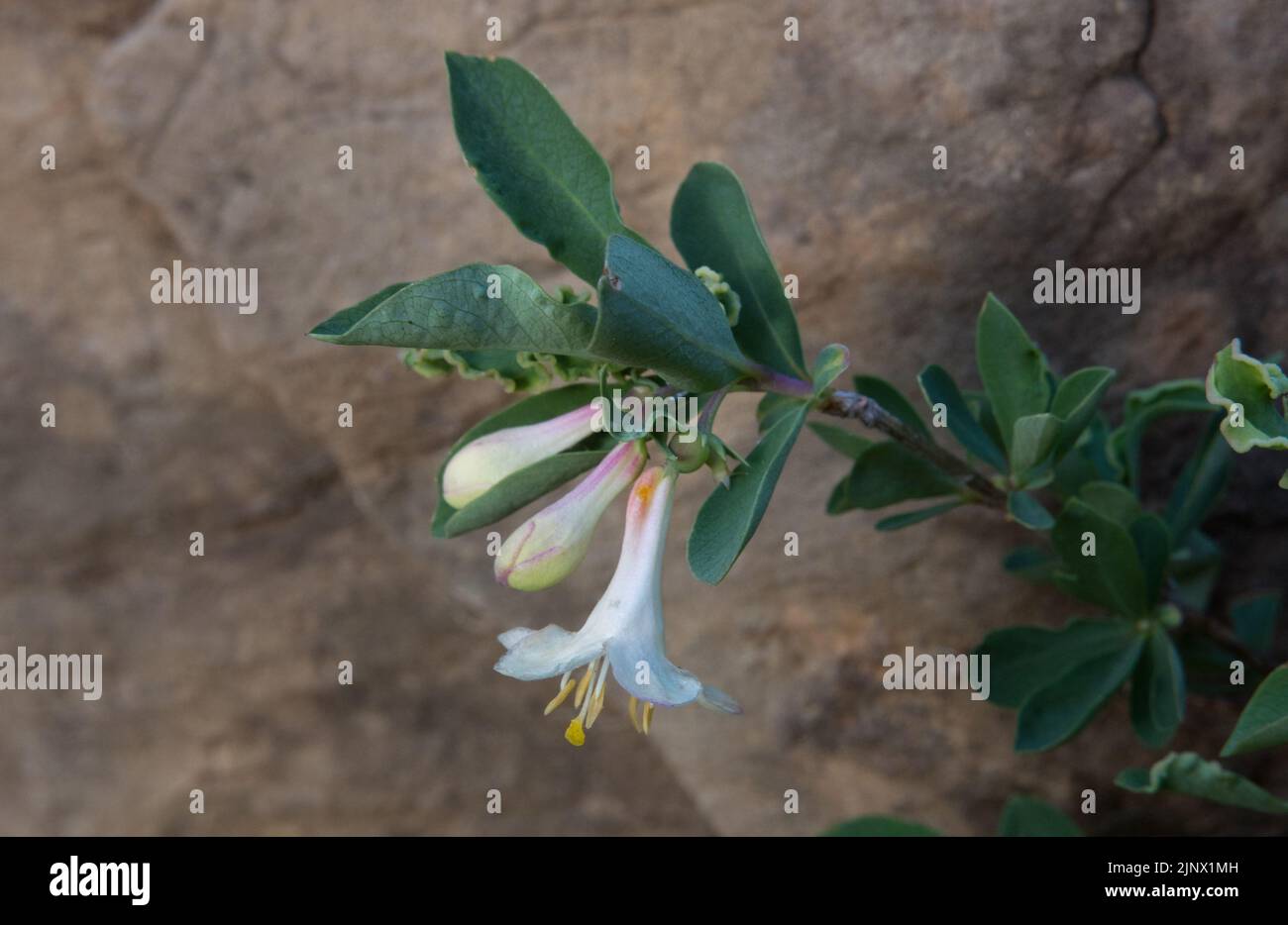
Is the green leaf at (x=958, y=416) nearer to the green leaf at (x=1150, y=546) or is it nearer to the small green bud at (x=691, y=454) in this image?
the green leaf at (x=1150, y=546)

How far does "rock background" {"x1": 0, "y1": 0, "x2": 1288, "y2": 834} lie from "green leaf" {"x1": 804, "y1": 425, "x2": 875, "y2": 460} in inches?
10.8

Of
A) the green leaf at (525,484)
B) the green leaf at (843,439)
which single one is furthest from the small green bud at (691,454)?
the green leaf at (843,439)

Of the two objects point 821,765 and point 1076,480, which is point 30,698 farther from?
point 1076,480

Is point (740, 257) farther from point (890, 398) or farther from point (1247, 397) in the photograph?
point (1247, 397)

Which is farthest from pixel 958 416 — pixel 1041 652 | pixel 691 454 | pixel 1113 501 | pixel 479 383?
pixel 479 383

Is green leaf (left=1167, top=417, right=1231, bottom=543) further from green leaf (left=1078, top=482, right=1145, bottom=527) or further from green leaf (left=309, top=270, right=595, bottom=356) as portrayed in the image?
green leaf (left=309, top=270, right=595, bottom=356)

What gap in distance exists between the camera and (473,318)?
1125mm

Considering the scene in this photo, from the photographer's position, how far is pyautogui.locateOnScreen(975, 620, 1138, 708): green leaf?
1.73 meters

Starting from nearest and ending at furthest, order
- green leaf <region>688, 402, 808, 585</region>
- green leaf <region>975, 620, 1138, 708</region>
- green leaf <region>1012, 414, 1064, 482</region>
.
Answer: green leaf <region>688, 402, 808, 585</region> < green leaf <region>1012, 414, 1064, 482</region> < green leaf <region>975, 620, 1138, 708</region>

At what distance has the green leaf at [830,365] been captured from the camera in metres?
1.30

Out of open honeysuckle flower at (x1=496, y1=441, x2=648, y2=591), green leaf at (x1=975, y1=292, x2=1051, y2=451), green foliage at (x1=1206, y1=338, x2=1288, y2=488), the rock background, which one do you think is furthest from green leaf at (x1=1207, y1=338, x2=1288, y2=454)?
the rock background

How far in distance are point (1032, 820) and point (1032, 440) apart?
0.68m

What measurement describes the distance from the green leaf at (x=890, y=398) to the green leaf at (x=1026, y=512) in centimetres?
16

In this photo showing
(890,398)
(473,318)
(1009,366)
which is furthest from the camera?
(890,398)
